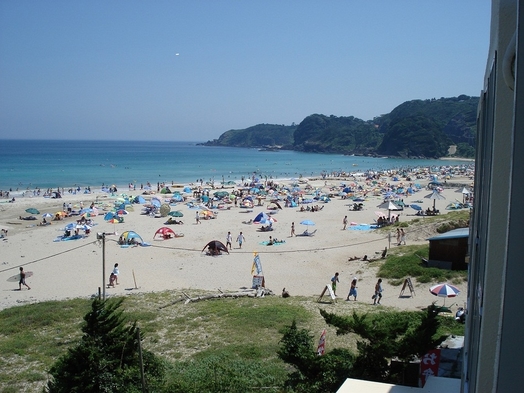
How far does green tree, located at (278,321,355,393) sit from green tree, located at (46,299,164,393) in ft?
7.35

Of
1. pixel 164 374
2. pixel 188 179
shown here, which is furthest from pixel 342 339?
pixel 188 179

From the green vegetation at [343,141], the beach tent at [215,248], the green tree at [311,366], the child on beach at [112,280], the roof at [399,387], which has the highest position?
the green vegetation at [343,141]

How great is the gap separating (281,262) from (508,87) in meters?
19.7

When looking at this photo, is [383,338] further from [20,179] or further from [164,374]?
[20,179]

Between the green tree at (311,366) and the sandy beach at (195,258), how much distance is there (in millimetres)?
7804

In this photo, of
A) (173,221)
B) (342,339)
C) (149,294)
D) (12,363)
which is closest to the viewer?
(12,363)

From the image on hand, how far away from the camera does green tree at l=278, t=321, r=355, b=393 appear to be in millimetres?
7566

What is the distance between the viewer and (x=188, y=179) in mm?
71625

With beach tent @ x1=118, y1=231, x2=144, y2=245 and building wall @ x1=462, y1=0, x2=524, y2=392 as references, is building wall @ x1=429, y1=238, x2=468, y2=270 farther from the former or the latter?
building wall @ x1=462, y1=0, x2=524, y2=392

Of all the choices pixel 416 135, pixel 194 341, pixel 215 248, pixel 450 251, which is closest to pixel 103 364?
pixel 194 341

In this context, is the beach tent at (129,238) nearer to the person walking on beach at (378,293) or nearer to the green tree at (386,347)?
the person walking on beach at (378,293)

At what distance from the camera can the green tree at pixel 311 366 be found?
757 centimetres

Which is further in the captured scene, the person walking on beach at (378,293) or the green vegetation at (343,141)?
the green vegetation at (343,141)

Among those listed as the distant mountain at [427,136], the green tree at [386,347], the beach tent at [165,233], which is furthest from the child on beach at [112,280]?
the distant mountain at [427,136]
